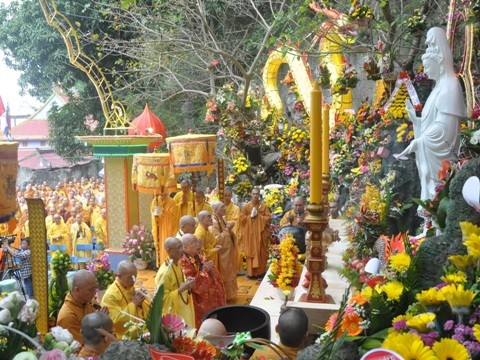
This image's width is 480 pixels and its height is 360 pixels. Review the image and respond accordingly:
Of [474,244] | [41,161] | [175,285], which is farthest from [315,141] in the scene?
[41,161]

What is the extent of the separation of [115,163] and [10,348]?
901 centimetres

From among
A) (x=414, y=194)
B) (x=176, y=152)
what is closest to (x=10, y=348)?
(x=414, y=194)

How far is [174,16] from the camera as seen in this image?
510 inches

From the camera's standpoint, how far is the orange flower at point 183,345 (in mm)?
1835

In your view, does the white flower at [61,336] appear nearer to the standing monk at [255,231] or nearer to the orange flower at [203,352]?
the orange flower at [203,352]

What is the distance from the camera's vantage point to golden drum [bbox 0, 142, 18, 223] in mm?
3725

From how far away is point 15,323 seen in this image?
195 cm

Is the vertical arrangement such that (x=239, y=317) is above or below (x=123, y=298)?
above

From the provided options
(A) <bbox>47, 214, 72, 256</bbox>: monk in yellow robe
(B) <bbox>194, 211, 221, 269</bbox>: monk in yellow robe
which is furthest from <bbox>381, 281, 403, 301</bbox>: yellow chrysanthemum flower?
(A) <bbox>47, 214, 72, 256</bbox>: monk in yellow robe

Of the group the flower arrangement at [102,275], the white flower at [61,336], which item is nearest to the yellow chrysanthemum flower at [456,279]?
the white flower at [61,336]

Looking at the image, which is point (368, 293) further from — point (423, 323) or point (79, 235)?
point (79, 235)

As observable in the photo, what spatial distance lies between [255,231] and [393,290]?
6.96 metres

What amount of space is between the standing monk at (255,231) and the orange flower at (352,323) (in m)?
6.81

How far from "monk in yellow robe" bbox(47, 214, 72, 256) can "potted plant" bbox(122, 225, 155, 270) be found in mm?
2237
